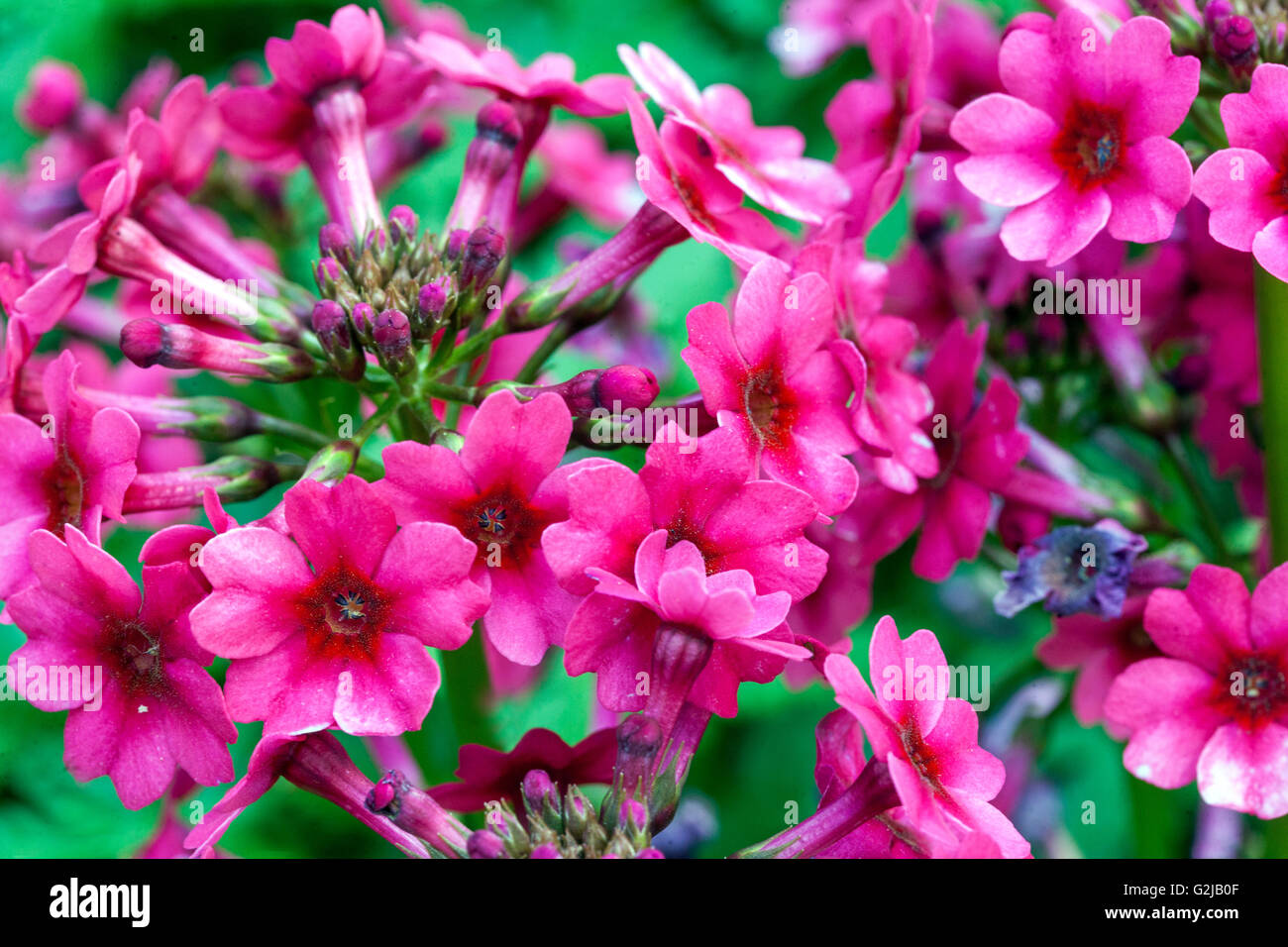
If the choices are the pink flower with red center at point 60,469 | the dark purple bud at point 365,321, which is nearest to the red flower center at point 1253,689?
the dark purple bud at point 365,321

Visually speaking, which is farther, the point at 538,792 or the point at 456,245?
the point at 456,245

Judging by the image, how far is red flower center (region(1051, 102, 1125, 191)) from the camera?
173cm

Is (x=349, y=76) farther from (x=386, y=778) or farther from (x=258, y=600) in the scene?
(x=386, y=778)

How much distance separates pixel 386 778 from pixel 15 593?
52 cm

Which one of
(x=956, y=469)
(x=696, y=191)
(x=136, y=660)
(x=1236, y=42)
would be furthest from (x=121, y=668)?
(x=1236, y=42)

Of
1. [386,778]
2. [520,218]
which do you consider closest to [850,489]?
[386,778]

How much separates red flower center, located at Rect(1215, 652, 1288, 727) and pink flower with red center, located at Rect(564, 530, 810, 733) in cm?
67

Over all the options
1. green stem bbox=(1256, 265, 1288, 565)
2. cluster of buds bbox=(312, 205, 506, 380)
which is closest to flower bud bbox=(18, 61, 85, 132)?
cluster of buds bbox=(312, 205, 506, 380)

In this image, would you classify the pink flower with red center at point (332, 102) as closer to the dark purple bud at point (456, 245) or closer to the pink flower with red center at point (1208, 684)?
the dark purple bud at point (456, 245)

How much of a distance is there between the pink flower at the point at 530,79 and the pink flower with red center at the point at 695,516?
73 cm

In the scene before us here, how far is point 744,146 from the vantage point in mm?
1949

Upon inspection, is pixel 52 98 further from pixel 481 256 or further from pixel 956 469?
pixel 956 469

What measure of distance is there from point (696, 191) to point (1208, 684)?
100 cm

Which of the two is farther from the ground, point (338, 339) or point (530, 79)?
point (530, 79)
